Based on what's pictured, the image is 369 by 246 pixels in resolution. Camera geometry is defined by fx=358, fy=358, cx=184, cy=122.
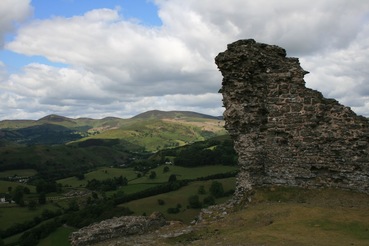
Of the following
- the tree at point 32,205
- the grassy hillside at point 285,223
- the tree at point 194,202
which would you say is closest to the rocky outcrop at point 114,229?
the grassy hillside at point 285,223

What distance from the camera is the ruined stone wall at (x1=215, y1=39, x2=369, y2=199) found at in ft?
62.7

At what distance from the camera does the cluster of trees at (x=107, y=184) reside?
123938mm

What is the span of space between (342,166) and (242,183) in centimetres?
555

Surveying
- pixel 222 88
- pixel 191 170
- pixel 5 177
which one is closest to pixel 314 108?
pixel 222 88

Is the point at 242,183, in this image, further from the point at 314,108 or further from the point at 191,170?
the point at 191,170

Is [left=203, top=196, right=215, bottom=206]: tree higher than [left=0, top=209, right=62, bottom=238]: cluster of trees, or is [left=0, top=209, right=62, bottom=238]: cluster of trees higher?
[left=203, top=196, right=215, bottom=206]: tree

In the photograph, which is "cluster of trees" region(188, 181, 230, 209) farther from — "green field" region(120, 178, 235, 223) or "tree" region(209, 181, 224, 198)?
"green field" region(120, 178, 235, 223)

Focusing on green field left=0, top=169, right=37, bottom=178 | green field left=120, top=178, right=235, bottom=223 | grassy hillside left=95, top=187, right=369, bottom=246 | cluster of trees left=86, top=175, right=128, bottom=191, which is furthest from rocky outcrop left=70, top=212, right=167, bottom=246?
green field left=0, top=169, right=37, bottom=178

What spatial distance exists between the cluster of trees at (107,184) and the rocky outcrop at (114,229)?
351 feet

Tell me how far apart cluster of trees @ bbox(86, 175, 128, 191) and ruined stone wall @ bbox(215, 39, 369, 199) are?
108 m

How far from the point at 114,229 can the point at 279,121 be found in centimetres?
1078

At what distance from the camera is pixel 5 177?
16875 cm

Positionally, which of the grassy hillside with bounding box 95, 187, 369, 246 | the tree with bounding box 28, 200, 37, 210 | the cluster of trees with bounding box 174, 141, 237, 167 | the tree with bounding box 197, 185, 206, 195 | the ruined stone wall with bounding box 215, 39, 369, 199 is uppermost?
the ruined stone wall with bounding box 215, 39, 369, 199

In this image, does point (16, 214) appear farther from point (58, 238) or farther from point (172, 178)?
point (172, 178)
